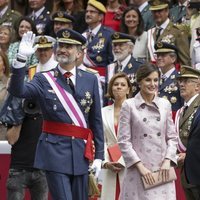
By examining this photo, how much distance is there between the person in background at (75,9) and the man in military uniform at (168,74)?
239 centimetres

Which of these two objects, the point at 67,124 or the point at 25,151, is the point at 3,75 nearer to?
the point at 25,151

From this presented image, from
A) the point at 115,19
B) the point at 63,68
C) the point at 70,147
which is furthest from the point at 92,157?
the point at 115,19

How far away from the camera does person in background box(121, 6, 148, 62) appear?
14.1 meters

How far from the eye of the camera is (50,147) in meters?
8.89

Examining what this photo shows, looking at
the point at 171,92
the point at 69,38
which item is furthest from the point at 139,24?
the point at 69,38

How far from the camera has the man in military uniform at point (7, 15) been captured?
1558cm

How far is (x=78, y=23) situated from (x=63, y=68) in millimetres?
6135

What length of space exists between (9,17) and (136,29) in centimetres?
250

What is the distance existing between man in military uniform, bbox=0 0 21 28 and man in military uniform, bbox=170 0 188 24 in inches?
97.6

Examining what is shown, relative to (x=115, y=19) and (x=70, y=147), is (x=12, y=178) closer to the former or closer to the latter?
(x=70, y=147)

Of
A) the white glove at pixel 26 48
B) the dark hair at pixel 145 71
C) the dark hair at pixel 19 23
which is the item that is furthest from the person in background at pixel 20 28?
the white glove at pixel 26 48

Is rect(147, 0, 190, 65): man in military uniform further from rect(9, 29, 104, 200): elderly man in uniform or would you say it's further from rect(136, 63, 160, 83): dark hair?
rect(9, 29, 104, 200): elderly man in uniform

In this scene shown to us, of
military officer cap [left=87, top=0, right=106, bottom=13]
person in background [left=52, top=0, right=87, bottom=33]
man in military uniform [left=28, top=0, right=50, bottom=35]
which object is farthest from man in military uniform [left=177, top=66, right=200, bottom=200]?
man in military uniform [left=28, top=0, right=50, bottom=35]

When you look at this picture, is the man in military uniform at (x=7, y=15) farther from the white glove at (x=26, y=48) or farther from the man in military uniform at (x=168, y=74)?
the white glove at (x=26, y=48)
